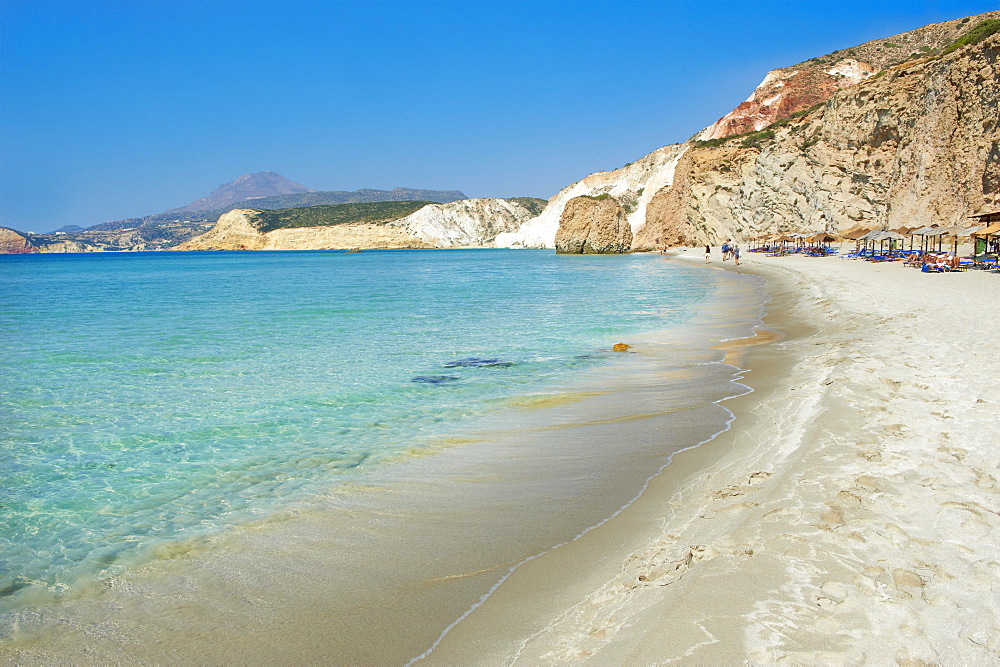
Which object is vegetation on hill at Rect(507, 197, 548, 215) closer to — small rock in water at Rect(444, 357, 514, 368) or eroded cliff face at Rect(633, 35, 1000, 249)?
eroded cliff face at Rect(633, 35, 1000, 249)

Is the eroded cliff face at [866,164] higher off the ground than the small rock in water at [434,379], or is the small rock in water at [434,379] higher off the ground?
the eroded cliff face at [866,164]

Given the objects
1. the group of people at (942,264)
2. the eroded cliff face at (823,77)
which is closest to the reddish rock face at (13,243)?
the eroded cliff face at (823,77)

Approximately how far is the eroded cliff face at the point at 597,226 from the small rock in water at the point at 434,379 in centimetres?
7466

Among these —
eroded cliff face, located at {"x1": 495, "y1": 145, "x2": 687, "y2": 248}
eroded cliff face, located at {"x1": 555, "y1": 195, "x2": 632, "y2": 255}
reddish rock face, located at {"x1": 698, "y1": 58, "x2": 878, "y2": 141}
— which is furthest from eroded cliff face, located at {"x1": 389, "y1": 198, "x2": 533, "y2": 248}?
reddish rock face, located at {"x1": 698, "y1": 58, "x2": 878, "y2": 141}

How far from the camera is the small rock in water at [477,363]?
10.1 meters

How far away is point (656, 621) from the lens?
8.60 ft

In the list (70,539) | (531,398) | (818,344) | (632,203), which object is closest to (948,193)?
(818,344)

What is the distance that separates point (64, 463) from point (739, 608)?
594 centimetres

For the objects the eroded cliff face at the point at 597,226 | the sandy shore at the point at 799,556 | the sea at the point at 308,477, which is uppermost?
the eroded cliff face at the point at 597,226

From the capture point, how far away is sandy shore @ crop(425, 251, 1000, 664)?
2.42 metres

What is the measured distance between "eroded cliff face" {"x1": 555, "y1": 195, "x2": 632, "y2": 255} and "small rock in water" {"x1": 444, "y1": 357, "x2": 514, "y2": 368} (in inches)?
2884

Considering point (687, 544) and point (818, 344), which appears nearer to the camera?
point (687, 544)

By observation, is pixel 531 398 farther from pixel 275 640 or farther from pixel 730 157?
pixel 730 157

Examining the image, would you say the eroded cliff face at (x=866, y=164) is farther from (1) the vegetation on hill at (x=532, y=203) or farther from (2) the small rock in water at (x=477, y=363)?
(1) the vegetation on hill at (x=532, y=203)
